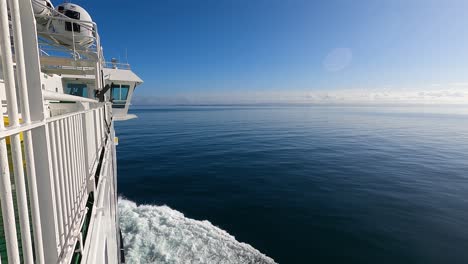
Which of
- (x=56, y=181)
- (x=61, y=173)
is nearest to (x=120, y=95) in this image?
(x=61, y=173)

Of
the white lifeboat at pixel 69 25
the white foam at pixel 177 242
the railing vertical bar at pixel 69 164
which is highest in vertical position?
the white lifeboat at pixel 69 25

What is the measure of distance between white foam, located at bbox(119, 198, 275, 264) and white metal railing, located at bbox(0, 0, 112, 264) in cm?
627

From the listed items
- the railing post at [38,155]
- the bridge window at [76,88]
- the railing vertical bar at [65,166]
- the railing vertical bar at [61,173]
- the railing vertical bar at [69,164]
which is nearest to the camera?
the railing post at [38,155]

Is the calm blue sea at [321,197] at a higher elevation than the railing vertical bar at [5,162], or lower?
lower

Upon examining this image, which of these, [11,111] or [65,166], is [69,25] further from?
[11,111]

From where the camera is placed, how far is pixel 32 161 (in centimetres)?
146

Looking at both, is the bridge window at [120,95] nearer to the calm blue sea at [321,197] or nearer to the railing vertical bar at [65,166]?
the calm blue sea at [321,197]

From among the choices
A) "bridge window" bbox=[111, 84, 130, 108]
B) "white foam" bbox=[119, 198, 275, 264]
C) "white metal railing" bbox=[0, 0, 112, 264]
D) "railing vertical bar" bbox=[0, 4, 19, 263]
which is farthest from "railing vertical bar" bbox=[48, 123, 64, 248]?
"bridge window" bbox=[111, 84, 130, 108]

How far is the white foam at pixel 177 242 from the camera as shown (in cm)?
786

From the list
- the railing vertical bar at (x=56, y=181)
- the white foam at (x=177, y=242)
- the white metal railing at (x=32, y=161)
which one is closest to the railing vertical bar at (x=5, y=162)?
the white metal railing at (x=32, y=161)

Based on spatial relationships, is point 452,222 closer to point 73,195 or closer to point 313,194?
point 313,194

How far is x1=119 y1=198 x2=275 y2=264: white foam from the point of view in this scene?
7.86 meters

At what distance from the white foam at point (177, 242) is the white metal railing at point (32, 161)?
6.27 metres

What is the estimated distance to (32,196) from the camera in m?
1.52
